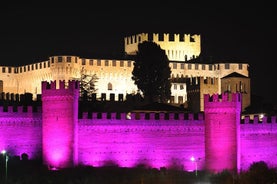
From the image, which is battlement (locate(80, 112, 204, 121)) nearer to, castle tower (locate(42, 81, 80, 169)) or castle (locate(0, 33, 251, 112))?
castle tower (locate(42, 81, 80, 169))

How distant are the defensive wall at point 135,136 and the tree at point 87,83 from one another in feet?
99.0

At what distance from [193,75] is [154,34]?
10442 mm

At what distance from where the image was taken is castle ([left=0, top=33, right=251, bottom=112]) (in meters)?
95.9

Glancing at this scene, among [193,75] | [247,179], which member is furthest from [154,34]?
[247,179]

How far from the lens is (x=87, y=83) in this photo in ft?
328

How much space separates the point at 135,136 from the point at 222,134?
4868 mm

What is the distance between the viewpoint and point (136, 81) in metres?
97.1

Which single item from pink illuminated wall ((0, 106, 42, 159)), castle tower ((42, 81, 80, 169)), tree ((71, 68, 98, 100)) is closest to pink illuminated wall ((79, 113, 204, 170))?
castle tower ((42, 81, 80, 169))

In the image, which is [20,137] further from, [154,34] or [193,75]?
[154,34]

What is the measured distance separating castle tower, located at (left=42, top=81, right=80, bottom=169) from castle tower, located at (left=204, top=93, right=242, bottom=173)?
7.79 meters

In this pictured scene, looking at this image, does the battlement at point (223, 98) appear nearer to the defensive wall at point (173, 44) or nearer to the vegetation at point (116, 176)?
the vegetation at point (116, 176)

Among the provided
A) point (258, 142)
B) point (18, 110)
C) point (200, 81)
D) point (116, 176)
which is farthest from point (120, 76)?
point (116, 176)

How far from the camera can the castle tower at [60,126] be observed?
61.2m

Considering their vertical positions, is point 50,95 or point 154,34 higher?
point 154,34
